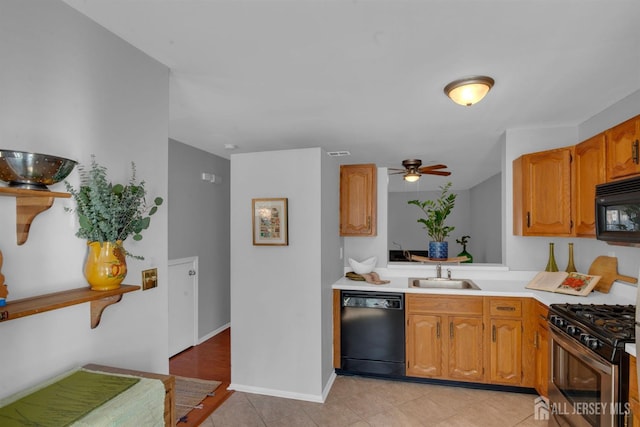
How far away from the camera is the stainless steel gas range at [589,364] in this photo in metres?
1.64

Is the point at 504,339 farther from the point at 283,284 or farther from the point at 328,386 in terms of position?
the point at 283,284

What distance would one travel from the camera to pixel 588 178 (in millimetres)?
2551

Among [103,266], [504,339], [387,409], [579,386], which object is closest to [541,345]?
[504,339]

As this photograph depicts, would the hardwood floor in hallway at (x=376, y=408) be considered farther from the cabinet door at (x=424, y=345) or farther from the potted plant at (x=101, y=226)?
the potted plant at (x=101, y=226)

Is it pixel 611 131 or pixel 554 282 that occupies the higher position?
pixel 611 131

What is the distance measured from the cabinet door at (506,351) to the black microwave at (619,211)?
1140 mm

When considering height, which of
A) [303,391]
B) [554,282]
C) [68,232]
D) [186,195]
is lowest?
[303,391]

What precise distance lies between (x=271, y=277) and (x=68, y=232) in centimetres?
175

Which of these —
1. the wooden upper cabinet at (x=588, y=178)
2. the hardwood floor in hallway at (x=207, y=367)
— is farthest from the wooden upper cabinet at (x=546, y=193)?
the hardwood floor in hallway at (x=207, y=367)

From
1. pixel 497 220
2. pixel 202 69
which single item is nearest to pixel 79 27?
pixel 202 69

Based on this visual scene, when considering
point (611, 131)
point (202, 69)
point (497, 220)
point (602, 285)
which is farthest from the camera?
point (497, 220)

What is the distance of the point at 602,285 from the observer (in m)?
2.69

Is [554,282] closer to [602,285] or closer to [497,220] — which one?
[602,285]

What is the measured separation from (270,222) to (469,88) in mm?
1849
